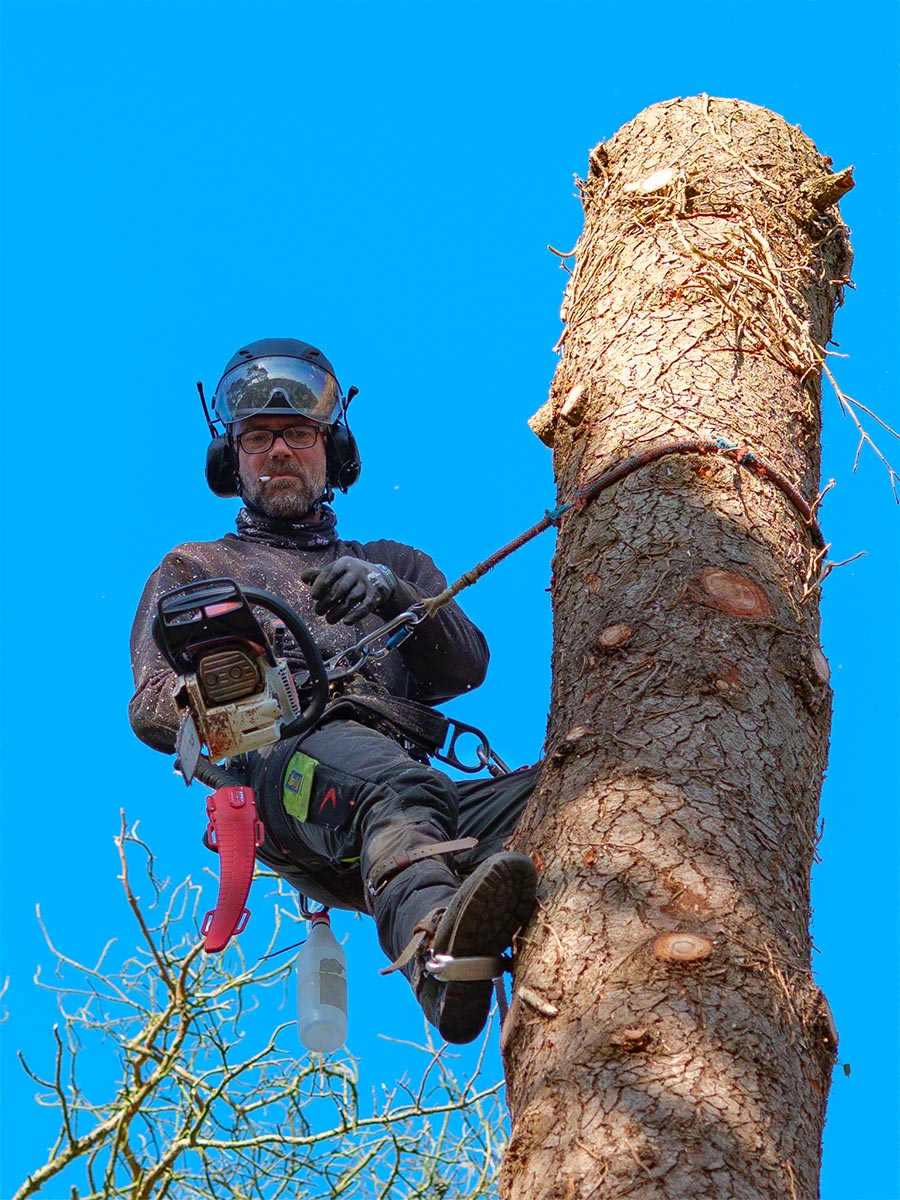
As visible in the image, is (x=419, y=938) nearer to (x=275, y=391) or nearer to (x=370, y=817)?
(x=370, y=817)

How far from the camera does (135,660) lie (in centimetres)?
488

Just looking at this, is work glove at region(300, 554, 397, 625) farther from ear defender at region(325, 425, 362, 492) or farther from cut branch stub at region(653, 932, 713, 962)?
cut branch stub at region(653, 932, 713, 962)

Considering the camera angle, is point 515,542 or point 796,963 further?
point 515,542

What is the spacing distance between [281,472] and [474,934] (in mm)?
2496

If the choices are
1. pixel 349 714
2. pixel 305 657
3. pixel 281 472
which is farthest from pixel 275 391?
pixel 305 657

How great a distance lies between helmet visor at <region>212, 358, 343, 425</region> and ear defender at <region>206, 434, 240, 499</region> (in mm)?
83

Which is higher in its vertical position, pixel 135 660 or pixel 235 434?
pixel 235 434

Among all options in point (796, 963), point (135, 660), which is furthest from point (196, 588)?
point (796, 963)

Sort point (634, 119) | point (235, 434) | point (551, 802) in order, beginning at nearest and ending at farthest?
point (551, 802)
point (634, 119)
point (235, 434)

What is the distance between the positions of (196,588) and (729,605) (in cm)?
127

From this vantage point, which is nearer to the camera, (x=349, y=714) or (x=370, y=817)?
(x=370, y=817)

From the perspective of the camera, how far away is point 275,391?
555cm

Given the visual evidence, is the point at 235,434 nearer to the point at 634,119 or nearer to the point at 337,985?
the point at 634,119

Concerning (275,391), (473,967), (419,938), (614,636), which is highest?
(275,391)
